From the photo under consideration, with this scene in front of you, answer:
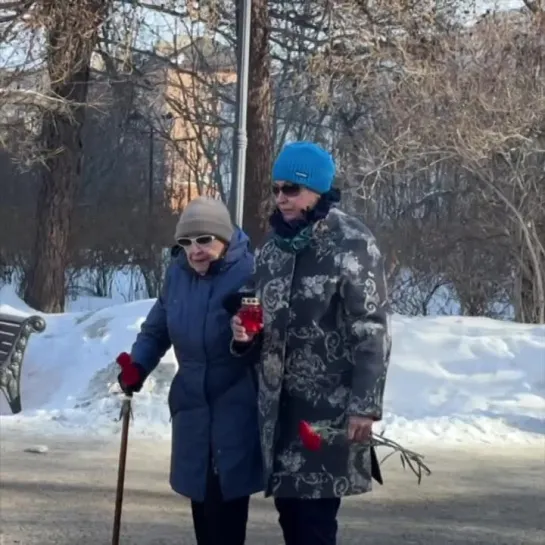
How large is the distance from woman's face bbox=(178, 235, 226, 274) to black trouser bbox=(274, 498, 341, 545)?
33.5 inches

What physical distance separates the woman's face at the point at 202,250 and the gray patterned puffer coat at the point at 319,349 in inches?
15.5

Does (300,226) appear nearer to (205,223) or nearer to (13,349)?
(205,223)

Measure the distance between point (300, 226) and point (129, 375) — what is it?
0.90m

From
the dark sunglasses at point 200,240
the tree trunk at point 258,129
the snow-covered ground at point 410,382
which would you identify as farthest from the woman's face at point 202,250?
the tree trunk at point 258,129

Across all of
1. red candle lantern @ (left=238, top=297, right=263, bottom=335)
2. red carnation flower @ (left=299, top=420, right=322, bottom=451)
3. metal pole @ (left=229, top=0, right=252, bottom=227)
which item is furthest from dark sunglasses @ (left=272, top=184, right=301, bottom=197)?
metal pole @ (left=229, top=0, right=252, bottom=227)

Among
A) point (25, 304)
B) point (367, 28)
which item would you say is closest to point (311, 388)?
point (367, 28)

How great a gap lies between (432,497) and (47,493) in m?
2.31

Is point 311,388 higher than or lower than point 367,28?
lower

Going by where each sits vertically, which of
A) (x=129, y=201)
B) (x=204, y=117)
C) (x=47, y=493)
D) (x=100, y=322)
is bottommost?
(x=47, y=493)

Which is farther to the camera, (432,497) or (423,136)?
(423,136)

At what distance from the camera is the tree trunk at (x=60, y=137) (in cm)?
1491

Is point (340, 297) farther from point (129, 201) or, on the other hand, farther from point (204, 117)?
point (129, 201)

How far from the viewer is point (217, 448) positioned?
405 centimetres

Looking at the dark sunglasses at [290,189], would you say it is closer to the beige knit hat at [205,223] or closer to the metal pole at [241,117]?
the beige knit hat at [205,223]
